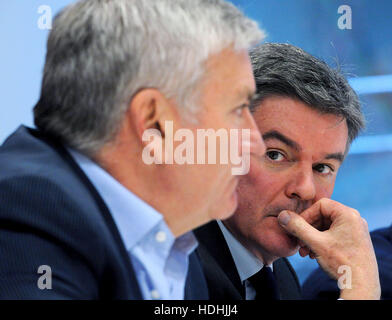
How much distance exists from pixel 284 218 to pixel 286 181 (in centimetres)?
7

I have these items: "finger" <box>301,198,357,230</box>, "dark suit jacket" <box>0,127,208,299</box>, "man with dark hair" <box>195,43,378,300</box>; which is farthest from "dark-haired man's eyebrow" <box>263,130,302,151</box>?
"dark suit jacket" <box>0,127,208,299</box>

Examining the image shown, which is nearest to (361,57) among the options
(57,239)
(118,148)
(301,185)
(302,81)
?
(302,81)

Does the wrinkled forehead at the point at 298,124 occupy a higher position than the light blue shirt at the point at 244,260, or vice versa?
the wrinkled forehead at the point at 298,124

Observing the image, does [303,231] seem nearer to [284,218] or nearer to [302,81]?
[284,218]

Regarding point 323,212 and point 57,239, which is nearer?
point 57,239

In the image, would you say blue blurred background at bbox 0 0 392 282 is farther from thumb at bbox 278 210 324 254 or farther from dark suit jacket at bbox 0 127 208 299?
dark suit jacket at bbox 0 127 208 299

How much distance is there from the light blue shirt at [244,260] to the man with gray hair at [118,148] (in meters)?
0.34

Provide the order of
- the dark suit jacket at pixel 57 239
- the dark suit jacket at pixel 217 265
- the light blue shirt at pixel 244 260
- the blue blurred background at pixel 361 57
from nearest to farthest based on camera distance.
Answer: the dark suit jacket at pixel 57 239, the dark suit jacket at pixel 217 265, the light blue shirt at pixel 244 260, the blue blurred background at pixel 361 57

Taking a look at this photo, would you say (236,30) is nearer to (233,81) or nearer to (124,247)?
(233,81)

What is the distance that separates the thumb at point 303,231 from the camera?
3.77 feet

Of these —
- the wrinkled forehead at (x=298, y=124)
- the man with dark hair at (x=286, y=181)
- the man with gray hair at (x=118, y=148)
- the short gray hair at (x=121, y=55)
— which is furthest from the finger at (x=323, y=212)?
the short gray hair at (x=121, y=55)

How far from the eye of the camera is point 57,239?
78 centimetres

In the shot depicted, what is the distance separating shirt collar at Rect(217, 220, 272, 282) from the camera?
124cm

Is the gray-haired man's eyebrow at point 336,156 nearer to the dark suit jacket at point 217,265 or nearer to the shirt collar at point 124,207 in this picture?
the dark suit jacket at point 217,265
